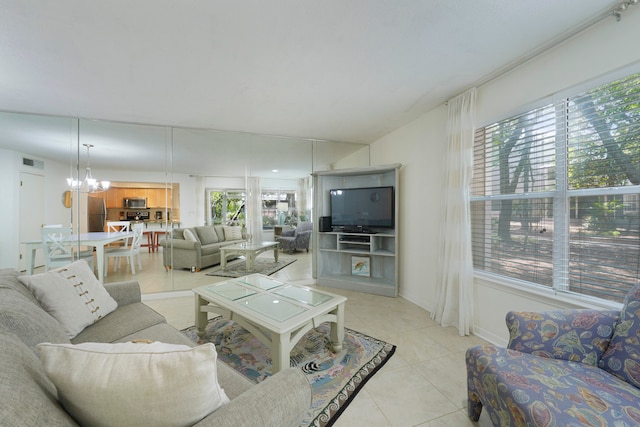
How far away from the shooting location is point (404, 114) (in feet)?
9.97

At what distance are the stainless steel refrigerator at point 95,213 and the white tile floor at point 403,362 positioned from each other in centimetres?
135

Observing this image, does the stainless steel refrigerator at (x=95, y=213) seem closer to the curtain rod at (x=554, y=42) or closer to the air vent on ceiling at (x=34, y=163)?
the air vent on ceiling at (x=34, y=163)

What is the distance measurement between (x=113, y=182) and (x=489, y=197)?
542cm

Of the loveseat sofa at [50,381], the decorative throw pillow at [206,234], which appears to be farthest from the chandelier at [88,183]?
the loveseat sofa at [50,381]

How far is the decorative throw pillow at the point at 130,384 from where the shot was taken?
2.01 feet

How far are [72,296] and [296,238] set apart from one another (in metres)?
3.46

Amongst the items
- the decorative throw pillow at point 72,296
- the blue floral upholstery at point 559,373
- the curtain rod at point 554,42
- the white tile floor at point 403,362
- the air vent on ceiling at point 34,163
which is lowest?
the white tile floor at point 403,362

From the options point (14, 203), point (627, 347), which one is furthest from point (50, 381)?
point (14, 203)

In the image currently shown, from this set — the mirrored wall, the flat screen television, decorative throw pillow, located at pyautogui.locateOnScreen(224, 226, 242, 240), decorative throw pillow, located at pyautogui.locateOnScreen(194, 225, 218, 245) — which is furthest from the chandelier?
the flat screen television

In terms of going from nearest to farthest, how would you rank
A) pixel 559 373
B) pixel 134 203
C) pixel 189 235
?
pixel 559 373
pixel 189 235
pixel 134 203

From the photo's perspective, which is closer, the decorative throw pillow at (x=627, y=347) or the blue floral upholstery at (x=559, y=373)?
the blue floral upholstery at (x=559, y=373)

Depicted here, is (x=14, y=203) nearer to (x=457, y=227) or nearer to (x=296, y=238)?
(x=296, y=238)

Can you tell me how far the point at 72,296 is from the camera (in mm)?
1535

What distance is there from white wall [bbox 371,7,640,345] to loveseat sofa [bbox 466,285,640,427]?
52 centimetres
